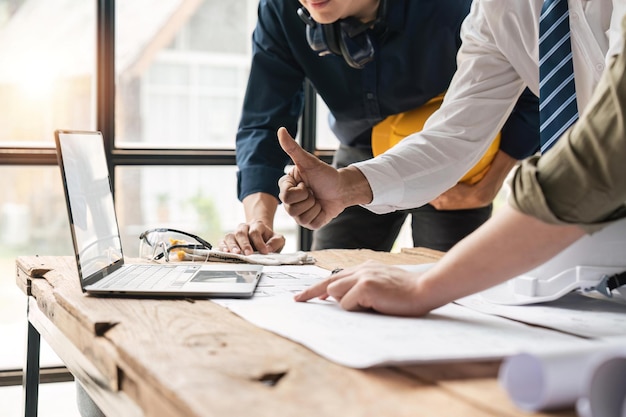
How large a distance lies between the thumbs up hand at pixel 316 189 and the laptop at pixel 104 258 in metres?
0.15

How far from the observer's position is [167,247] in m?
1.69

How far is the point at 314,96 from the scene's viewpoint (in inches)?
133

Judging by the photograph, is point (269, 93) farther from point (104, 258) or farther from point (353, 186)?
point (104, 258)

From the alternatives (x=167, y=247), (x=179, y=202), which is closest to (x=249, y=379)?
(x=167, y=247)

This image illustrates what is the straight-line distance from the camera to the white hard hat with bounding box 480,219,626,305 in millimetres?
1058

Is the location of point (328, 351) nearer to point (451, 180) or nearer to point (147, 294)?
point (147, 294)

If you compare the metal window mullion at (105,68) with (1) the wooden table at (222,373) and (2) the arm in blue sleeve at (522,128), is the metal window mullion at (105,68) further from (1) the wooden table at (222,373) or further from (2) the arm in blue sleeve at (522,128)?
(1) the wooden table at (222,373)

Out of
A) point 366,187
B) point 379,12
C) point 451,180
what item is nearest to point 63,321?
point 366,187

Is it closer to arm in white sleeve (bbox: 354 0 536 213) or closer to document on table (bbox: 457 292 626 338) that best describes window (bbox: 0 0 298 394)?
arm in white sleeve (bbox: 354 0 536 213)

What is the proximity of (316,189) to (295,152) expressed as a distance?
97 millimetres

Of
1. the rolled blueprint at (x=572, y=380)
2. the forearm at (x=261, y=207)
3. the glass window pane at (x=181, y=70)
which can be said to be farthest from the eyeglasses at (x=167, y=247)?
the glass window pane at (x=181, y=70)

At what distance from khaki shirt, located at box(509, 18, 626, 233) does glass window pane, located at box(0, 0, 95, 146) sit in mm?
2502

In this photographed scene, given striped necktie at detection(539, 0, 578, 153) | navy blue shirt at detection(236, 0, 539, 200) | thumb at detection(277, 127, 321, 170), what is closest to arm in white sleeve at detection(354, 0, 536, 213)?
thumb at detection(277, 127, 321, 170)

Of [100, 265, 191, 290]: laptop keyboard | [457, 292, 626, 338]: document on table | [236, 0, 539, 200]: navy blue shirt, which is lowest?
[100, 265, 191, 290]: laptop keyboard
